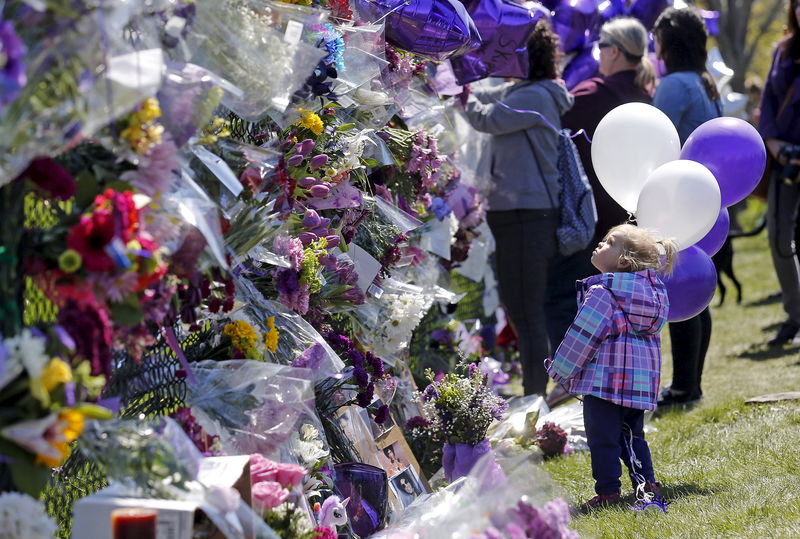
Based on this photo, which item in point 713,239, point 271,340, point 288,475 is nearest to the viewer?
point 288,475

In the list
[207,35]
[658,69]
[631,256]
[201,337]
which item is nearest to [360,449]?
[201,337]

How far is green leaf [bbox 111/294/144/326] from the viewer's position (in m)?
2.32

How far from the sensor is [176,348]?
2.96 m

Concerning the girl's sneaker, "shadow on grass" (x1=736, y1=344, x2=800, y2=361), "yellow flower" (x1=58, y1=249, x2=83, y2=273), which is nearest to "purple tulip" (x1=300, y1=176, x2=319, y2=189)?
"yellow flower" (x1=58, y1=249, x2=83, y2=273)

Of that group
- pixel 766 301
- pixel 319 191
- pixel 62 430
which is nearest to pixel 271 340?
pixel 319 191

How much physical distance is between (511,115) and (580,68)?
1.77 metres

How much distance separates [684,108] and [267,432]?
350 centimetres

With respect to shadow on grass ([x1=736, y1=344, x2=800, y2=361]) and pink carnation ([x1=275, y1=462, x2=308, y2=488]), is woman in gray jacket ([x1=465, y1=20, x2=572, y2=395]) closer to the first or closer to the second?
shadow on grass ([x1=736, y1=344, x2=800, y2=361])

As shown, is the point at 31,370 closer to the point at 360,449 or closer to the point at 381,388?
the point at 360,449

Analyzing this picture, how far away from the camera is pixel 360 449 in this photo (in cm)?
395

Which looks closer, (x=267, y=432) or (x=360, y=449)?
(x=267, y=432)

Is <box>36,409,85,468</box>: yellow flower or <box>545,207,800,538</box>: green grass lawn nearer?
<box>36,409,85,468</box>: yellow flower

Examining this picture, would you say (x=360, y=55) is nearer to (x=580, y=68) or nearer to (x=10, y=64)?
(x=10, y=64)

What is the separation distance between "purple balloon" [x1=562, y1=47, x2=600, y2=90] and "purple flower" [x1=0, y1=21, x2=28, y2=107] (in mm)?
5317
